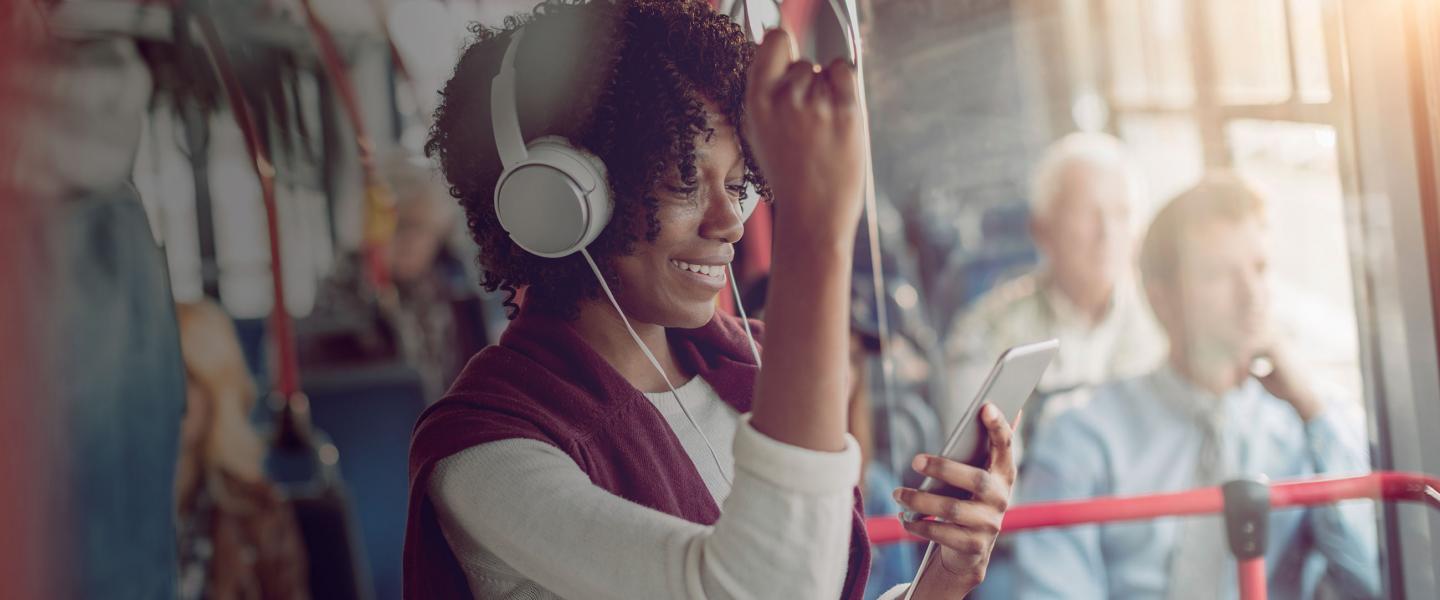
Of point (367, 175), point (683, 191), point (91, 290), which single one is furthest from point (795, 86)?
point (91, 290)

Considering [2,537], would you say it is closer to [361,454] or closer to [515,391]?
[361,454]

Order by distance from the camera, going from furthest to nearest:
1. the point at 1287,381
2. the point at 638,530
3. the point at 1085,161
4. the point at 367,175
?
the point at 1085,161 < the point at 1287,381 < the point at 367,175 < the point at 638,530

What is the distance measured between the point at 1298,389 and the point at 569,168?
1.54 meters

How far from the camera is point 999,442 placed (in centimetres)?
78

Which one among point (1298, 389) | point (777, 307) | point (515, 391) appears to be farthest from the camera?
point (1298, 389)

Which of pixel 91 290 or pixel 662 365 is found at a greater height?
pixel 91 290

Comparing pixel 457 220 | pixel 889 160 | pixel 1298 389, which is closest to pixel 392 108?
pixel 457 220

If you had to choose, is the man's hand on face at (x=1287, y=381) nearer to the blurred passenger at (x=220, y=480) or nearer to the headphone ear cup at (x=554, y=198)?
the headphone ear cup at (x=554, y=198)

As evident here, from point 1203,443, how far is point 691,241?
4.83 ft

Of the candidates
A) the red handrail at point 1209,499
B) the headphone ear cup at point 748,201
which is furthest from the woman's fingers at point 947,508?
the red handrail at point 1209,499

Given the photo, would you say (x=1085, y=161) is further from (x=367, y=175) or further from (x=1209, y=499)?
(x=367, y=175)

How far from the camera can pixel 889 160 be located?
182 centimetres

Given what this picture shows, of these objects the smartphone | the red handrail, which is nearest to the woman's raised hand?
the smartphone

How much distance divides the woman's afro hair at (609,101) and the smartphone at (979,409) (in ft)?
0.73
